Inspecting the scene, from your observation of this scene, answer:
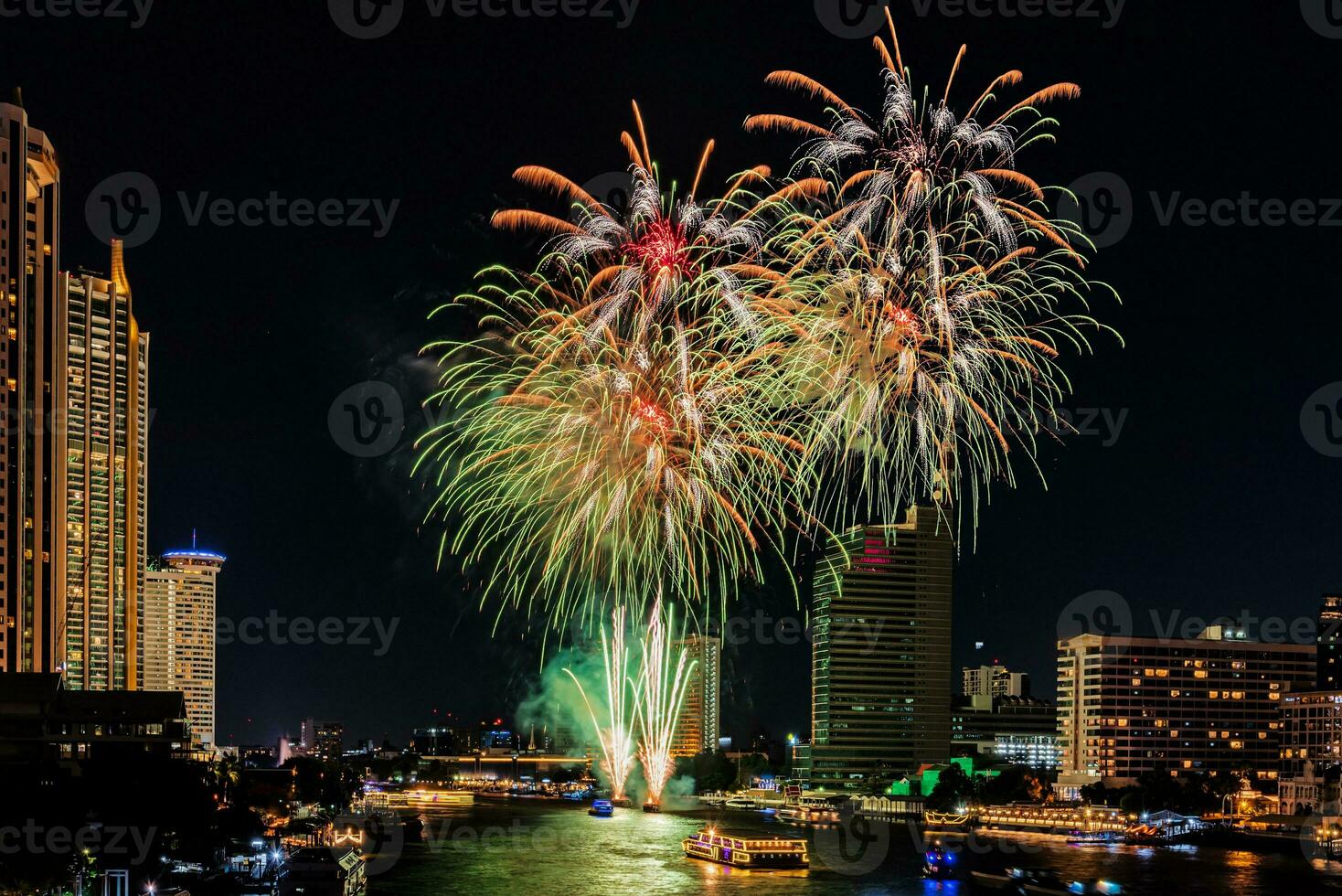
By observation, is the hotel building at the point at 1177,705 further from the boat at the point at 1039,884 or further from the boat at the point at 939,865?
the boat at the point at 1039,884

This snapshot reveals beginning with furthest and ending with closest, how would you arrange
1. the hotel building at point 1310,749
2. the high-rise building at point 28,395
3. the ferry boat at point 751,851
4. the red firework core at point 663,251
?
the hotel building at point 1310,749, the high-rise building at point 28,395, the ferry boat at point 751,851, the red firework core at point 663,251

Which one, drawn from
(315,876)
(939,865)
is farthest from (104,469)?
(939,865)

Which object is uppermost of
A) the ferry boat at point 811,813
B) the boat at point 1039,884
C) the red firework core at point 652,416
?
the red firework core at point 652,416

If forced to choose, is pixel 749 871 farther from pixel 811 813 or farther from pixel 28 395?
pixel 811 813

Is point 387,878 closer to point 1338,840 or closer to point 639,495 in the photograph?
point 639,495

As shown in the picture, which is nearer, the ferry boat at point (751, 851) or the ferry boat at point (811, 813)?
the ferry boat at point (751, 851)

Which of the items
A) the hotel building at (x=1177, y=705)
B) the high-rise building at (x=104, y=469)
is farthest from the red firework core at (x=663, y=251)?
the hotel building at (x=1177, y=705)
